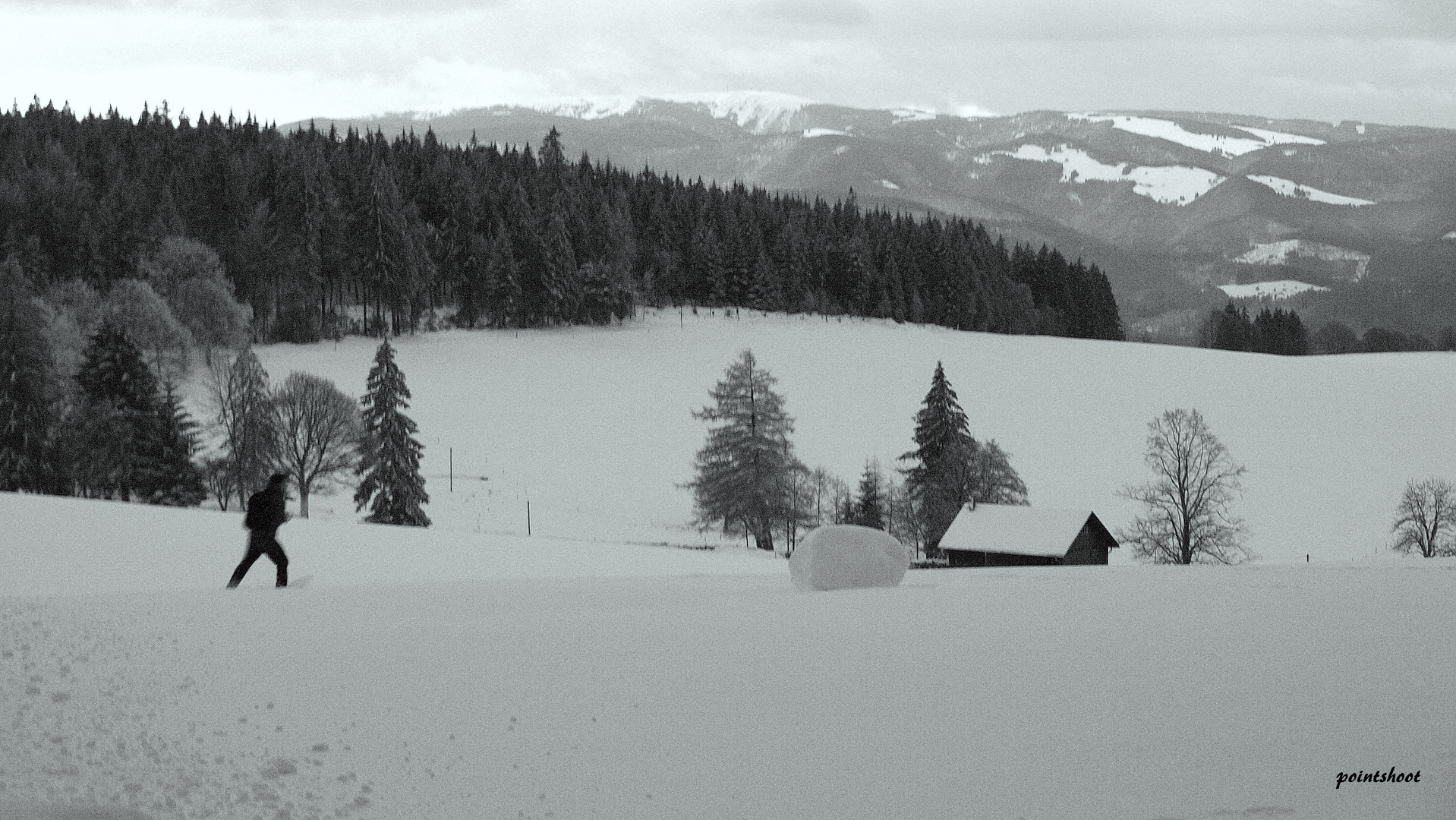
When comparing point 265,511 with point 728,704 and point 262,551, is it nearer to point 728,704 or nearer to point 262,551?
point 262,551

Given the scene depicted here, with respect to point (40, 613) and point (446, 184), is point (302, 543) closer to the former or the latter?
point (40, 613)

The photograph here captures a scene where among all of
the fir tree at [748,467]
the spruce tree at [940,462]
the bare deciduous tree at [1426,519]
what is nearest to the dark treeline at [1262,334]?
the bare deciduous tree at [1426,519]

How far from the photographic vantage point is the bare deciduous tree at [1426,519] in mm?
50469

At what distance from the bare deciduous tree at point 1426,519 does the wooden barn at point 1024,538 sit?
1354 centimetres

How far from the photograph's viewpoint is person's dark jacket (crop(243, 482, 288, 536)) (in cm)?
1667

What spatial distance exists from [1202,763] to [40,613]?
11.3 metres

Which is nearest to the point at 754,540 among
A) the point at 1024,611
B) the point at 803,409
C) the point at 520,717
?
the point at 803,409

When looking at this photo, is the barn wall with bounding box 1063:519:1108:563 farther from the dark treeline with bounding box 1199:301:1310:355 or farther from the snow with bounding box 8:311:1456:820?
the dark treeline with bounding box 1199:301:1310:355

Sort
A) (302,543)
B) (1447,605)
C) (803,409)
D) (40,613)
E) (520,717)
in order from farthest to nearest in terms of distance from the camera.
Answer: (803,409)
(302,543)
(1447,605)
(40,613)
(520,717)

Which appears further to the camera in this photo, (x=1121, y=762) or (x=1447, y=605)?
(x=1447, y=605)

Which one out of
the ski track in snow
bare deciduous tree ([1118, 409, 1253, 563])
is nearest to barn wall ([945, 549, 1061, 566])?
bare deciduous tree ([1118, 409, 1253, 563])

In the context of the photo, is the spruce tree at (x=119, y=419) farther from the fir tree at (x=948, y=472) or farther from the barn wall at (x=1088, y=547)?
the barn wall at (x=1088, y=547)

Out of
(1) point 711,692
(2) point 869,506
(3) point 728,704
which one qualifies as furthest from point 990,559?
(3) point 728,704

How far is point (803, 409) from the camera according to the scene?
3258 inches
